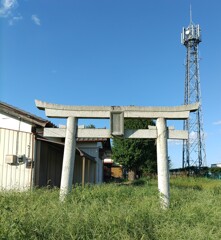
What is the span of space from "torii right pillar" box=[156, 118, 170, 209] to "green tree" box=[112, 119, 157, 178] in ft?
76.5

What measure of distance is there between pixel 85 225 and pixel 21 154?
7721 mm

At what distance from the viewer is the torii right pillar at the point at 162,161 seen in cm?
826

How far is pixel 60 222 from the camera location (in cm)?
509

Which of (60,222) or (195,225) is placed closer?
(60,222)

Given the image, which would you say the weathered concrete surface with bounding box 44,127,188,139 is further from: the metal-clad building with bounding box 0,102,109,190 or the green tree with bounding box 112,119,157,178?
the green tree with bounding box 112,119,157,178

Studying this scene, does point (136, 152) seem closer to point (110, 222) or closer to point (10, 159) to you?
point (10, 159)

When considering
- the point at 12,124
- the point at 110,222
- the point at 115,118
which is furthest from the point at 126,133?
the point at 12,124

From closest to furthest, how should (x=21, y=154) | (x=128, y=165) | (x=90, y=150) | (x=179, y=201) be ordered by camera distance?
(x=179, y=201) → (x=21, y=154) → (x=90, y=150) → (x=128, y=165)

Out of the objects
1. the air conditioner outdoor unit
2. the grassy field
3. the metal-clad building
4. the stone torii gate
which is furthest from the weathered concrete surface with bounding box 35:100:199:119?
the air conditioner outdoor unit

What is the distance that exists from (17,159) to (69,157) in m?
4.20

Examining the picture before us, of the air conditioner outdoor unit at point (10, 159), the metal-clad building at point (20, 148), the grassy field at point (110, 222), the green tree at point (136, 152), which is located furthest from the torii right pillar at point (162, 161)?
the green tree at point (136, 152)

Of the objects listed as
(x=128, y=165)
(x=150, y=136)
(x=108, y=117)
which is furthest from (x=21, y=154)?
(x=128, y=165)

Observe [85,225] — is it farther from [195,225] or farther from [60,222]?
[195,225]

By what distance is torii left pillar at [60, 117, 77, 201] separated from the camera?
27.6 ft
